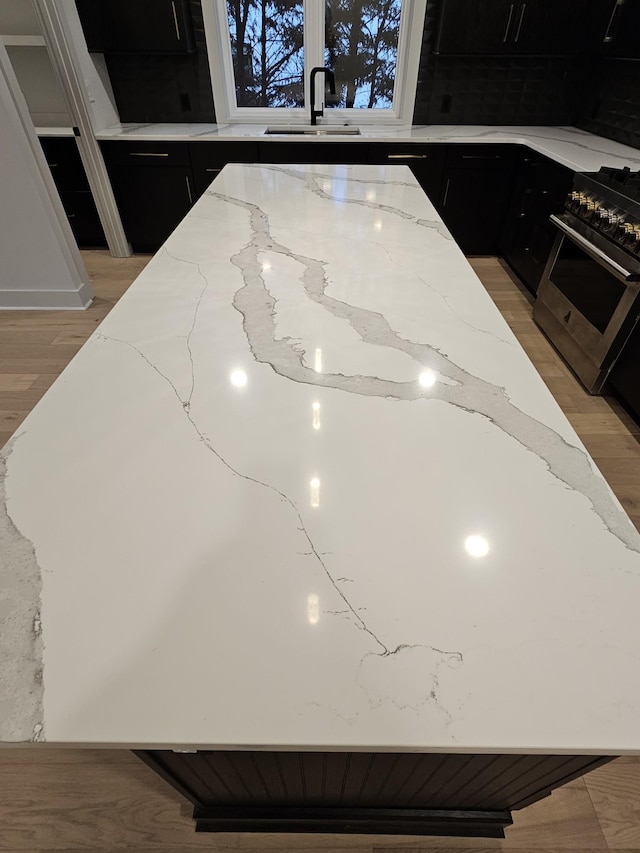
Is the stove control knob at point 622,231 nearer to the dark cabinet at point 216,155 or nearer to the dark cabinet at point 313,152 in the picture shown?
the dark cabinet at point 313,152

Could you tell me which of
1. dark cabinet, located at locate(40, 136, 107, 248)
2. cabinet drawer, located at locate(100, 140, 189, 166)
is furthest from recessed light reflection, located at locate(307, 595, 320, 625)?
dark cabinet, located at locate(40, 136, 107, 248)

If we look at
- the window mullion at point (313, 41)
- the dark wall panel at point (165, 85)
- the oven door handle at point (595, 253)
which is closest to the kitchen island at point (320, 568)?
the oven door handle at point (595, 253)

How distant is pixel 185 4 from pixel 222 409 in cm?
358

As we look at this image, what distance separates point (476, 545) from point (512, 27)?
145 inches

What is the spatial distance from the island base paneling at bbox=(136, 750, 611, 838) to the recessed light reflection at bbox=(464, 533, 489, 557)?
31 cm

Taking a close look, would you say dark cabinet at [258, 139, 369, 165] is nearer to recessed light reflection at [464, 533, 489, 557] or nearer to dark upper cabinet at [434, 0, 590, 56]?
dark upper cabinet at [434, 0, 590, 56]

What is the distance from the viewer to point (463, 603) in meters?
0.53

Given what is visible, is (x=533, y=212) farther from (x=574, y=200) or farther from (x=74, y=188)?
(x=74, y=188)

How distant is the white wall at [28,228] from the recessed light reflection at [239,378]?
99.1 inches

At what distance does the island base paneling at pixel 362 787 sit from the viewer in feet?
2.40

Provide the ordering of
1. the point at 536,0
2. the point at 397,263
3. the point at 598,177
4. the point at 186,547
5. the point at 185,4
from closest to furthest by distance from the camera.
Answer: the point at 186,547 < the point at 397,263 < the point at 598,177 < the point at 536,0 < the point at 185,4

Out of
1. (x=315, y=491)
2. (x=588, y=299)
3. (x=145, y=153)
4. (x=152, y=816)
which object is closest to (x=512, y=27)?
(x=588, y=299)

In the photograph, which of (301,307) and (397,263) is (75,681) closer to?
(301,307)

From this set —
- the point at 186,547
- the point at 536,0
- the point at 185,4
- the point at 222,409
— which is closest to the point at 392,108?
the point at 536,0
